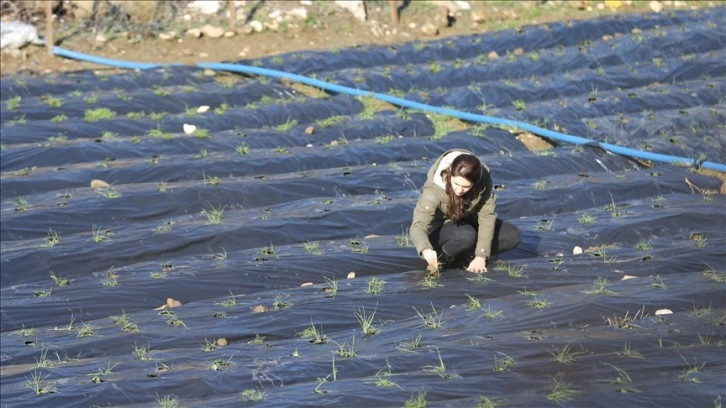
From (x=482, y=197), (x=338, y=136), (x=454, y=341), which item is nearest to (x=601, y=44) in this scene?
(x=338, y=136)

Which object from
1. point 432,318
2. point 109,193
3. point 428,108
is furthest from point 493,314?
point 428,108

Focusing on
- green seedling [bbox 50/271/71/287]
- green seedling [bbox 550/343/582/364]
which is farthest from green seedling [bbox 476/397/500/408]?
green seedling [bbox 50/271/71/287]

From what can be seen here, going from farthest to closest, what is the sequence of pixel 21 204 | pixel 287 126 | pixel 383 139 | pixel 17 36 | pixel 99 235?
pixel 17 36 < pixel 287 126 < pixel 383 139 < pixel 21 204 < pixel 99 235

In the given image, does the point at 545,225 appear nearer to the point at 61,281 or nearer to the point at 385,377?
the point at 385,377

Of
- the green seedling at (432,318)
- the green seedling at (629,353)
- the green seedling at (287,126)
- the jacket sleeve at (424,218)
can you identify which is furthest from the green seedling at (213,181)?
the green seedling at (629,353)

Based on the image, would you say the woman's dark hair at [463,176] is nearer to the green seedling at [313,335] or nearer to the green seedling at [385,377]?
the green seedling at [313,335]

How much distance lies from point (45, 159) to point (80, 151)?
0.30 m

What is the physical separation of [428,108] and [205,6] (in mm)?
5946

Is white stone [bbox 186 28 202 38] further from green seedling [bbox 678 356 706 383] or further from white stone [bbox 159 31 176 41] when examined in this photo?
green seedling [bbox 678 356 706 383]

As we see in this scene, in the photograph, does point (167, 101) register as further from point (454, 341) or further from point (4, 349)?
point (454, 341)

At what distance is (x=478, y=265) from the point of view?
6.48 meters

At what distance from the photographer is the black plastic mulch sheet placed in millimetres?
5191

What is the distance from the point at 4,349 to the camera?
20.1 feet

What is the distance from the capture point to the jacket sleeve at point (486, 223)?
6383 mm
